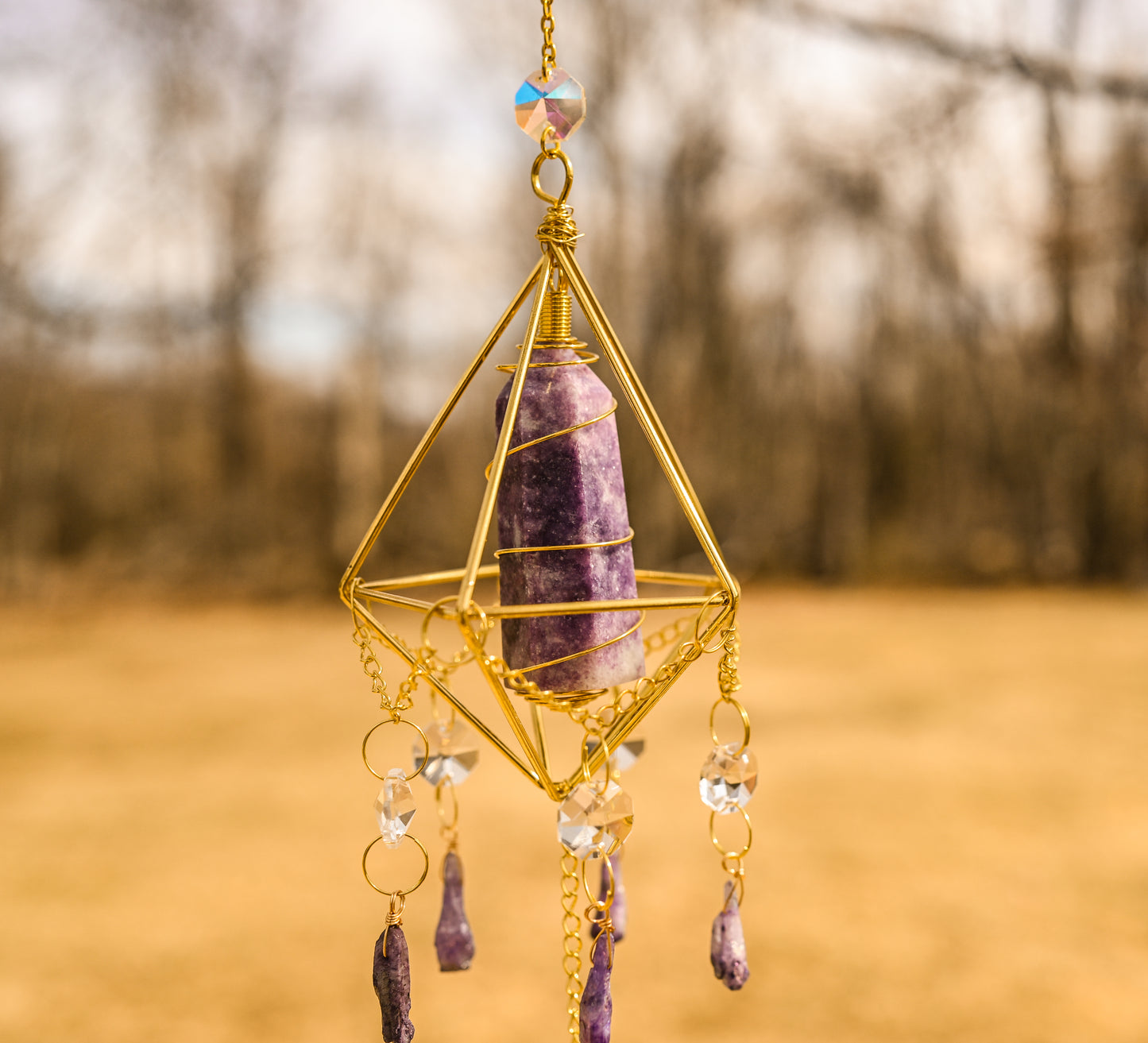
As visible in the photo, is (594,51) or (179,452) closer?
(594,51)

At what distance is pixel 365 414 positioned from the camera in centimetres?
834

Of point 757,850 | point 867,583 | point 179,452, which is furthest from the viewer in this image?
point 179,452

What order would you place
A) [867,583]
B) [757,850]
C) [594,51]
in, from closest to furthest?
[757,850] < [594,51] < [867,583]

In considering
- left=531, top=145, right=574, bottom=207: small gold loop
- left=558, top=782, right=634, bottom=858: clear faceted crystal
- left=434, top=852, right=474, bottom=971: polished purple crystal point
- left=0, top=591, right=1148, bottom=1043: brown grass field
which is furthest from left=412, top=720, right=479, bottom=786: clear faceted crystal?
left=0, top=591, right=1148, bottom=1043: brown grass field

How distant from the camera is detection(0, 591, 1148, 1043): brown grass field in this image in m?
2.32

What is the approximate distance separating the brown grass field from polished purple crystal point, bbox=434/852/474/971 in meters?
1.34

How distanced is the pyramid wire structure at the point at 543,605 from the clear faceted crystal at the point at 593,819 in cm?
4

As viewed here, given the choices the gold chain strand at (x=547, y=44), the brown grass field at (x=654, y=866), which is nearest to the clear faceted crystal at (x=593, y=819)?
the gold chain strand at (x=547, y=44)

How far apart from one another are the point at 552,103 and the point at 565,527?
0.40 metres

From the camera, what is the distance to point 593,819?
85cm

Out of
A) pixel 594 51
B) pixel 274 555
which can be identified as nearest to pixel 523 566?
pixel 594 51

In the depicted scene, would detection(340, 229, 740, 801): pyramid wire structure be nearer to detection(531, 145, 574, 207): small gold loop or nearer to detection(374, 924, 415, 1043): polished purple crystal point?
detection(531, 145, 574, 207): small gold loop

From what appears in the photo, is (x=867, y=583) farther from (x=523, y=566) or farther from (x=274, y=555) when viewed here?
(x=523, y=566)

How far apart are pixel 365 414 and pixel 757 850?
6.02m
